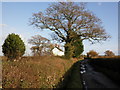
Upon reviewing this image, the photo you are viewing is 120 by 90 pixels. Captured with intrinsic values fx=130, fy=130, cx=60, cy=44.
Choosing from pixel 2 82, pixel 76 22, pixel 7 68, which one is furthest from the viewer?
pixel 76 22

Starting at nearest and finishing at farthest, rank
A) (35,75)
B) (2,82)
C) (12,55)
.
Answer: (2,82)
(35,75)
(12,55)

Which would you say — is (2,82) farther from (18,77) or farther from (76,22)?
(76,22)

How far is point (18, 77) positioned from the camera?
167 inches

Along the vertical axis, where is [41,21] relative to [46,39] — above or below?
above

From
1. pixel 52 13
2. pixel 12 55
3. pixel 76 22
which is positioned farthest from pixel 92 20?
pixel 12 55

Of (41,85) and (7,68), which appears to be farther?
(41,85)

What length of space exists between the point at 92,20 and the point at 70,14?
4202 millimetres

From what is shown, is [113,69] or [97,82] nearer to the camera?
[97,82]

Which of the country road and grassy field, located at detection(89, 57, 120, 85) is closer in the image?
the country road

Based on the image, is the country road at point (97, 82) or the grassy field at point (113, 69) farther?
the grassy field at point (113, 69)

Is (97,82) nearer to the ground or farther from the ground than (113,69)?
nearer to the ground

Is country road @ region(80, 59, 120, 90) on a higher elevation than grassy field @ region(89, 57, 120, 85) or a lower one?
lower

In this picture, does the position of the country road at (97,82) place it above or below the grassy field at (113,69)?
below

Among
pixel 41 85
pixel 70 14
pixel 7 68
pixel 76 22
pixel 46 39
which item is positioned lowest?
pixel 41 85
